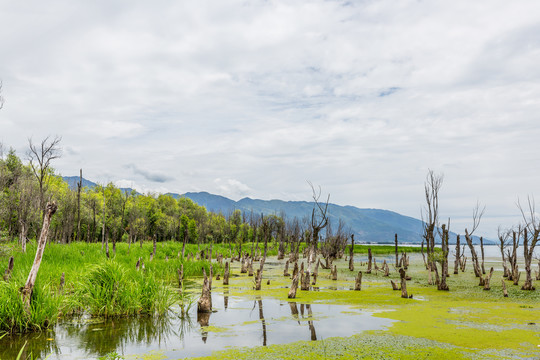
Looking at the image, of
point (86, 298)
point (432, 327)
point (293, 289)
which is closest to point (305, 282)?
point (293, 289)

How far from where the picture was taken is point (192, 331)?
10.8 m

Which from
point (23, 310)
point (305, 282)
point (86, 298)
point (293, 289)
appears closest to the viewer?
point (23, 310)

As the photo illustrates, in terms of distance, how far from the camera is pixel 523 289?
773 inches

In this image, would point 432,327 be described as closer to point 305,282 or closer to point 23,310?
point 305,282

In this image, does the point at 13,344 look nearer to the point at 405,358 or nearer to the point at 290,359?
the point at 290,359

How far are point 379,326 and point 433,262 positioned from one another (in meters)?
13.0

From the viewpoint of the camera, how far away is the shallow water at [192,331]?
8828mm

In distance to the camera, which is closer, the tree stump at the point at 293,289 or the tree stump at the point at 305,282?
the tree stump at the point at 293,289

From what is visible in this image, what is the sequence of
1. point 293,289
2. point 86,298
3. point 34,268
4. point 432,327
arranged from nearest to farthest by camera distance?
point 34,268 → point 432,327 → point 86,298 → point 293,289

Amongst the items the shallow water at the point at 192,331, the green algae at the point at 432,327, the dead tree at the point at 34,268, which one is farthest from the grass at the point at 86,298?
the green algae at the point at 432,327

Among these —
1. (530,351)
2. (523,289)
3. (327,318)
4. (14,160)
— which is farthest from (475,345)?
→ (14,160)

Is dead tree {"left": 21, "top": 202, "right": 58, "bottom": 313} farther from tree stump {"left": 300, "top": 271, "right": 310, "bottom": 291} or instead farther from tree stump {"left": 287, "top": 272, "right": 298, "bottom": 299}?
tree stump {"left": 300, "top": 271, "right": 310, "bottom": 291}

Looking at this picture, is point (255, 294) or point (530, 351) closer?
point (530, 351)

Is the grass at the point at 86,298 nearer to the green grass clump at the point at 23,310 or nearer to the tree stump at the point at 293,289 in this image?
the green grass clump at the point at 23,310
